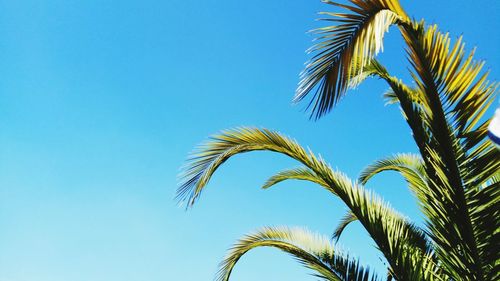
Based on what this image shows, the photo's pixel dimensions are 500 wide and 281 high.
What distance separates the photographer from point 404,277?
9.60 ft

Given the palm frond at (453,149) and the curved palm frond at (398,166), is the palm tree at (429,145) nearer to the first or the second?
the palm frond at (453,149)

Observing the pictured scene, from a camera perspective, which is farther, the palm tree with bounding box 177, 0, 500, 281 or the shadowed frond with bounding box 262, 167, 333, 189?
the shadowed frond with bounding box 262, 167, 333, 189

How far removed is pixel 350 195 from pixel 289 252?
1.39m

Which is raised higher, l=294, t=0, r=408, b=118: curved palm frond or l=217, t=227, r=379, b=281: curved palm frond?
l=294, t=0, r=408, b=118: curved palm frond

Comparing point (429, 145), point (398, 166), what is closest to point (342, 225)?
point (398, 166)

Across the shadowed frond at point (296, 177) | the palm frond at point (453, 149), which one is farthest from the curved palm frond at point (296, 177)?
the palm frond at point (453, 149)

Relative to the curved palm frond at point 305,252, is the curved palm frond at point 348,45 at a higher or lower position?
higher

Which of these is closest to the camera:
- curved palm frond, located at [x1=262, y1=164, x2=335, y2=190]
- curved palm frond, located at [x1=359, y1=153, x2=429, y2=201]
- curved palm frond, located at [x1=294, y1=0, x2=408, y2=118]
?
curved palm frond, located at [x1=294, y1=0, x2=408, y2=118]

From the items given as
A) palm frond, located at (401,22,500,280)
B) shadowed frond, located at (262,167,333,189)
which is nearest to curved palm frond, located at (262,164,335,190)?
shadowed frond, located at (262,167,333,189)

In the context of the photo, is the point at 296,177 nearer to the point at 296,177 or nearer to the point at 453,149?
the point at 296,177

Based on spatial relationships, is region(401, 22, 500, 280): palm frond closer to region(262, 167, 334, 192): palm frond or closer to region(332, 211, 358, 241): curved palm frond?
region(262, 167, 334, 192): palm frond

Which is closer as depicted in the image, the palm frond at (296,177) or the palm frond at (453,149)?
the palm frond at (453,149)

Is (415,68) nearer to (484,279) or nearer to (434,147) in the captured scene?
(434,147)

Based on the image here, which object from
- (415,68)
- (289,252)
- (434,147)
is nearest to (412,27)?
(415,68)
